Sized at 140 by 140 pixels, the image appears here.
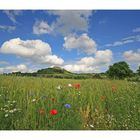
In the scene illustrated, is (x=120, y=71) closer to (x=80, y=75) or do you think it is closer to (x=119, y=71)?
(x=119, y=71)

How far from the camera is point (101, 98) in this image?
387cm

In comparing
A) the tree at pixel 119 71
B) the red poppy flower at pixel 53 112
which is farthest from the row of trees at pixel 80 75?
the red poppy flower at pixel 53 112

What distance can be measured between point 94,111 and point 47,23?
1.24m

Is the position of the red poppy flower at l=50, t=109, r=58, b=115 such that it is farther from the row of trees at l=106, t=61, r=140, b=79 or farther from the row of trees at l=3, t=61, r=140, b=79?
the row of trees at l=106, t=61, r=140, b=79

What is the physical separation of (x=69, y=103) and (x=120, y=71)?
2.68ft

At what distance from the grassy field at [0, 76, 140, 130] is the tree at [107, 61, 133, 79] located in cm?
9

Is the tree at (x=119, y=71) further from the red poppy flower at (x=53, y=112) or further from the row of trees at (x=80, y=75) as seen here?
the red poppy flower at (x=53, y=112)

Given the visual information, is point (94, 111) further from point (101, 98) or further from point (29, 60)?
point (29, 60)

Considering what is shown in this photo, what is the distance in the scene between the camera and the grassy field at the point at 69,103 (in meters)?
3.52

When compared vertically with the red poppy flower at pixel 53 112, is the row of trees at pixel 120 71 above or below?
above

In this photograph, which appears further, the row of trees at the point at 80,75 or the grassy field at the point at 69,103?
the row of trees at the point at 80,75
